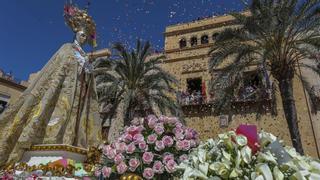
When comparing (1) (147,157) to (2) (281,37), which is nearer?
A: (1) (147,157)

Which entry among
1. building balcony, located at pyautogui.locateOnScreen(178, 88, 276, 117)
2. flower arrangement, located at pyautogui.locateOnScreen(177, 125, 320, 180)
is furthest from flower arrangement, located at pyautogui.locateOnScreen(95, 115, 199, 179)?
building balcony, located at pyautogui.locateOnScreen(178, 88, 276, 117)

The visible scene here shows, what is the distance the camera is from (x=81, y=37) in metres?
5.05

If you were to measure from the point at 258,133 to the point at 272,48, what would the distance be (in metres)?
9.87

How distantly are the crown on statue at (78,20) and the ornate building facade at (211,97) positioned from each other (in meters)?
10.8

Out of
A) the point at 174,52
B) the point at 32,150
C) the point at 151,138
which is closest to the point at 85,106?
the point at 32,150

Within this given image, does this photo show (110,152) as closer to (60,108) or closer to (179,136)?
(179,136)

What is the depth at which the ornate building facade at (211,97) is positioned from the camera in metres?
17.8

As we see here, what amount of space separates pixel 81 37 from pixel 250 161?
163 inches

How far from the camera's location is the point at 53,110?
405 cm

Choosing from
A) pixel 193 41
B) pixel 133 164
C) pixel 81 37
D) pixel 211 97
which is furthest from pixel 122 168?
pixel 193 41

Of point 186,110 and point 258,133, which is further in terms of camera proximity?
point 186,110

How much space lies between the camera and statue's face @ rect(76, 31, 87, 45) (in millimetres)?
5031

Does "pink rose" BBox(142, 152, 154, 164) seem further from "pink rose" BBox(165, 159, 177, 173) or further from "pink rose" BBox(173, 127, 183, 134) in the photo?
"pink rose" BBox(173, 127, 183, 134)

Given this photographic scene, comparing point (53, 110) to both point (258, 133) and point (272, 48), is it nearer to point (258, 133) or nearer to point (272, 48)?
point (258, 133)
